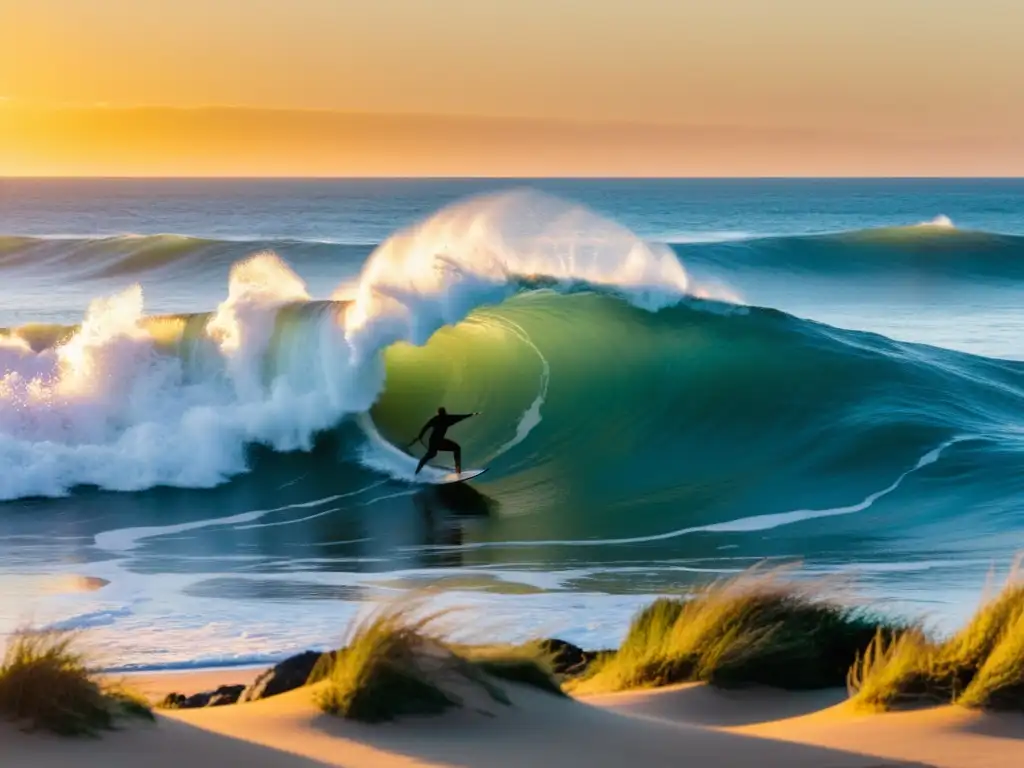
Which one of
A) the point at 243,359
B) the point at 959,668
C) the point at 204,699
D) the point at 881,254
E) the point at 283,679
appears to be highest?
the point at 881,254

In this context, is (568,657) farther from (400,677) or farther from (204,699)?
(400,677)

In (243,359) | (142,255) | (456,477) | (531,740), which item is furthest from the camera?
(142,255)

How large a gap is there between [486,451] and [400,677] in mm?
9615

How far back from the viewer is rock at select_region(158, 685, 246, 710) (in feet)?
19.4

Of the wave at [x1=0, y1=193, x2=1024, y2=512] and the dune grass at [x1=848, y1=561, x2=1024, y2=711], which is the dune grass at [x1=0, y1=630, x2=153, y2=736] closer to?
the dune grass at [x1=848, y1=561, x2=1024, y2=711]

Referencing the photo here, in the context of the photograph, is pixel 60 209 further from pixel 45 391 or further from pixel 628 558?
pixel 628 558

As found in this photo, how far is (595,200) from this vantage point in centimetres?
9550

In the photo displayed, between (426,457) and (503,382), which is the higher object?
(503,382)

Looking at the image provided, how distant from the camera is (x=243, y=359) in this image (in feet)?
51.5

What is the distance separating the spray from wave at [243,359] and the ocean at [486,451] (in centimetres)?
3

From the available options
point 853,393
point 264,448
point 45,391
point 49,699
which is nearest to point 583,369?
point 853,393

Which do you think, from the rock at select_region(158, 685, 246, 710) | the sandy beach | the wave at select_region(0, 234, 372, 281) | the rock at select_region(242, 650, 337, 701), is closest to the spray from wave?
the rock at select_region(158, 685, 246, 710)

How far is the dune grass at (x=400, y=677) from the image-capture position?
4809mm

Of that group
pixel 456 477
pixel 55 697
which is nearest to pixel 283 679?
pixel 55 697
